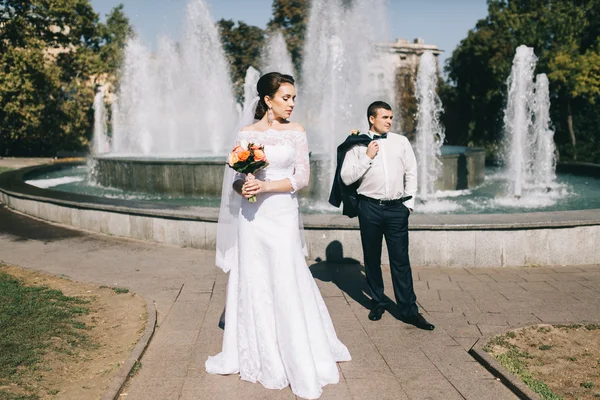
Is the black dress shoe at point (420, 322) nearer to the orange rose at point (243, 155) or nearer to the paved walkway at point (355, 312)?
the paved walkway at point (355, 312)

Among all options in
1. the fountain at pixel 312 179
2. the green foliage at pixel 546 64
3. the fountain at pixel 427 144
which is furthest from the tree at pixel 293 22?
the fountain at pixel 427 144

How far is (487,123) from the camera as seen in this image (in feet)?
143

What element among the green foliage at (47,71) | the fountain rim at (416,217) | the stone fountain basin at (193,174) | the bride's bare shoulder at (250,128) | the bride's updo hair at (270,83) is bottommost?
the fountain rim at (416,217)

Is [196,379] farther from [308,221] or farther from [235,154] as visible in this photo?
[308,221]

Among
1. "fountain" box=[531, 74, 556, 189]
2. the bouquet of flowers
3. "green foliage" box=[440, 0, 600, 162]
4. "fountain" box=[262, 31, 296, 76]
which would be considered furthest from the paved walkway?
"fountain" box=[262, 31, 296, 76]

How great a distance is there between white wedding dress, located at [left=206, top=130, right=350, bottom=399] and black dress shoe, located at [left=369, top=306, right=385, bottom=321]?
1392 mm

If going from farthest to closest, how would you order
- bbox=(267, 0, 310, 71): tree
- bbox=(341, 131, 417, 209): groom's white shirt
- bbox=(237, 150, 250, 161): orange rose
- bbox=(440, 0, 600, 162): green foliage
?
bbox=(267, 0, 310, 71): tree
bbox=(440, 0, 600, 162): green foliage
bbox=(341, 131, 417, 209): groom's white shirt
bbox=(237, 150, 250, 161): orange rose

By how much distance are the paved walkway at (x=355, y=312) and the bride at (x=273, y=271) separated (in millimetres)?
196

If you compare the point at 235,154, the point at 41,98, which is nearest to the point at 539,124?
the point at 235,154

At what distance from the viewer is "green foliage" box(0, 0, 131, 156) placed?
33.8 m

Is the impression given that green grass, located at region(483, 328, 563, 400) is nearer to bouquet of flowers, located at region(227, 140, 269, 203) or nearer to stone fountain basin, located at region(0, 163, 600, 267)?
bouquet of flowers, located at region(227, 140, 269, 203)

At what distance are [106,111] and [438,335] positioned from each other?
136 feet

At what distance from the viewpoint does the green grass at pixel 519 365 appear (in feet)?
14.4

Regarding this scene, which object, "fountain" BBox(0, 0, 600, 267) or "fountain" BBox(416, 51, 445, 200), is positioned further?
"fountain" BBox(416, 51, 445, 200)
